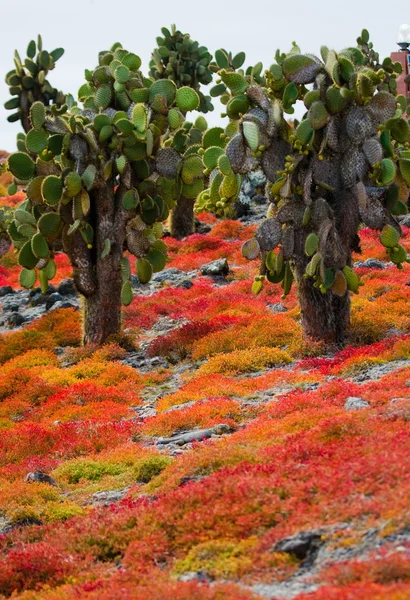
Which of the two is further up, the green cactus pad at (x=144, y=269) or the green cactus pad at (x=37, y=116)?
the green cactus pad at (x=37, y=116)

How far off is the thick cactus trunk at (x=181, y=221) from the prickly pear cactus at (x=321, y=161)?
20338 mm

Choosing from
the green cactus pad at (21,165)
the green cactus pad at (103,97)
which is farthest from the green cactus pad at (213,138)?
the green cactus pad at (21,165)

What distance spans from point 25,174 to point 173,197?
370cm

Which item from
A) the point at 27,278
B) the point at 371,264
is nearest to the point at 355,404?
the point at 27,278

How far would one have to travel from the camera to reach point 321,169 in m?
18.5

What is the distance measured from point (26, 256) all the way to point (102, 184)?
2.57m

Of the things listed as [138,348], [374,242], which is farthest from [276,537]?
[374,242]

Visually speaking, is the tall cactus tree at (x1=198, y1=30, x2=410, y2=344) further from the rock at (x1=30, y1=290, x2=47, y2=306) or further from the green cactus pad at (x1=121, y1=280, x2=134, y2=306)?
the rock at (x1=30, y1=290, x2=47, y2=306)

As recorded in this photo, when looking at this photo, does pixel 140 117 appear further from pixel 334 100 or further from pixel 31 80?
pixel 31 80

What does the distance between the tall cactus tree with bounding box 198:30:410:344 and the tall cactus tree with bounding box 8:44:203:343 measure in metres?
2.84

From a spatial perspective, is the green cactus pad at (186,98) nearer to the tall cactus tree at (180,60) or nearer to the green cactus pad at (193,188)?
the green cactus pad at (193,188)

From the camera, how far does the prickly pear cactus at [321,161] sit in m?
18.0

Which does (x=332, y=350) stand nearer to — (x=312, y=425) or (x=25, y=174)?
(x=312, y=425)

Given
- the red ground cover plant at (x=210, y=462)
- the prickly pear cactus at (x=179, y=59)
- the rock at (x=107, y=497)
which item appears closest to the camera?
the red ground cover plant at (x=210, y=462)
